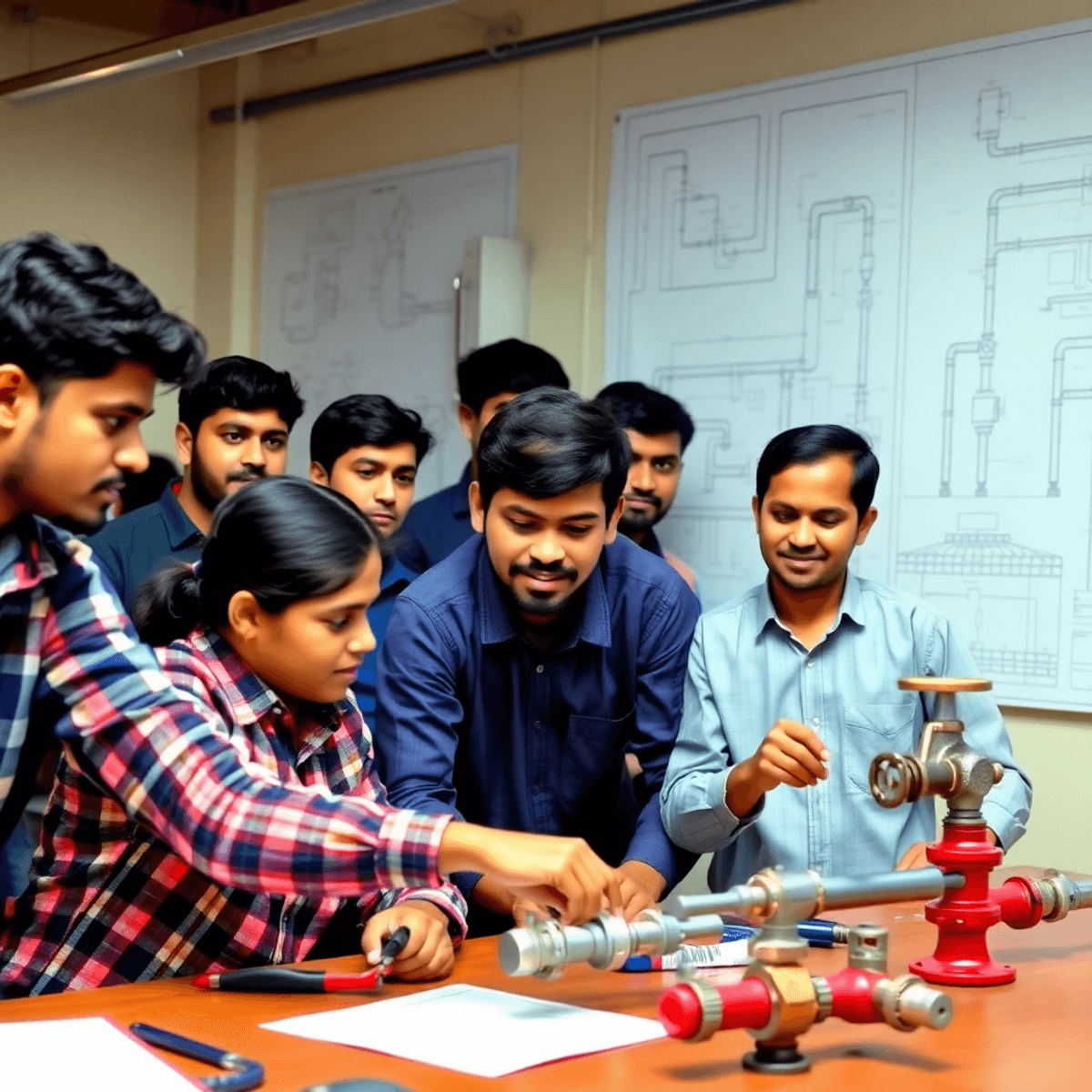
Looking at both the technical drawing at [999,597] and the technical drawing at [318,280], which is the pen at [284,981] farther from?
the technical drawing at [318,280]

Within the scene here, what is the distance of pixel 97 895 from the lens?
1.66 metres

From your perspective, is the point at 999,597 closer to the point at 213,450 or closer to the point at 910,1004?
the point at 213,450

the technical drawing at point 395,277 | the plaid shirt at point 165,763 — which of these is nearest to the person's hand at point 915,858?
the plaid shirt at point 165,763

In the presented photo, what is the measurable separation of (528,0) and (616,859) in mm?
2992

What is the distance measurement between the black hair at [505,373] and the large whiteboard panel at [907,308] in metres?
0.67

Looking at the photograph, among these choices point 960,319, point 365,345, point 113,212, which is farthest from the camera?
point 113,212

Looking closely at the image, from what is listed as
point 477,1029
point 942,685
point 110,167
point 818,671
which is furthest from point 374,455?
point 110,167

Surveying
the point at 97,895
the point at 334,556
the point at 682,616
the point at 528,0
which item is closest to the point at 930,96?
the point at 528,0

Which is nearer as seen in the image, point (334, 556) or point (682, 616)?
point (334, 556)

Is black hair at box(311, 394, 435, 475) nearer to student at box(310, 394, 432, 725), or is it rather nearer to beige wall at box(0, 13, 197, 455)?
student at box(310, 394, 432, 725)

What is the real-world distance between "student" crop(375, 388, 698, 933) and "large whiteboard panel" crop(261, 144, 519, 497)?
229 centimetres

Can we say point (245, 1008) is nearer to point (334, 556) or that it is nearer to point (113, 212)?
point (334, 556)

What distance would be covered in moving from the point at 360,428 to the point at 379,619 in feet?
1.50

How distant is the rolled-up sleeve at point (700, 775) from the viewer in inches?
85.0
